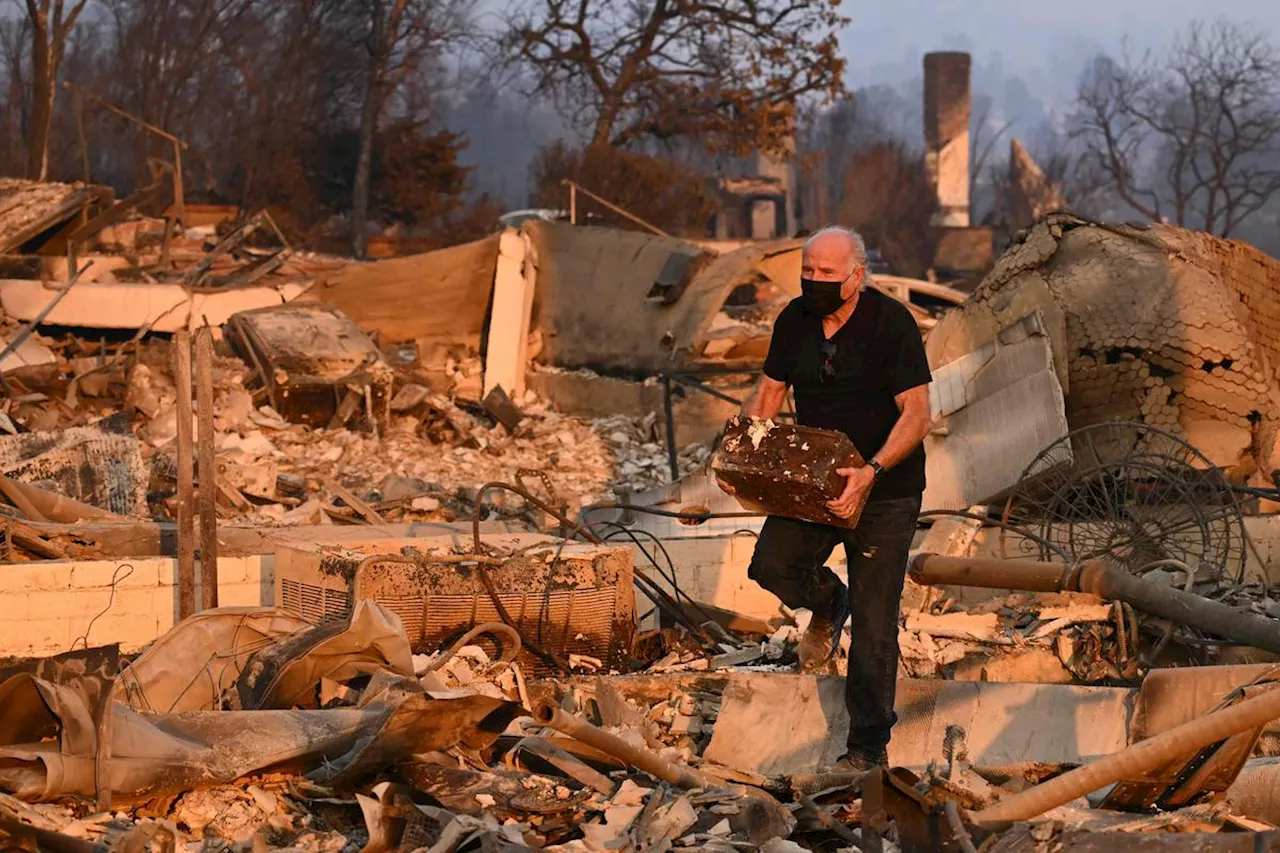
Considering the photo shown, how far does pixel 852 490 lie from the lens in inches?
201

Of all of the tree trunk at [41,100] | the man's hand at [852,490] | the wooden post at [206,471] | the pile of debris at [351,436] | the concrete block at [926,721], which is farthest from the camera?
the tree trunk at [41,100]

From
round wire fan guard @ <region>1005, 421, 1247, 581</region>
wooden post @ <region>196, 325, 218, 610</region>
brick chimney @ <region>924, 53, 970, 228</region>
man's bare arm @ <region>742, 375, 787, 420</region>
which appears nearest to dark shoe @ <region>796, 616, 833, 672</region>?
man's bare arm @ <region>742, 375, 787, 420</region>

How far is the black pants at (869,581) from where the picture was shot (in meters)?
5.37

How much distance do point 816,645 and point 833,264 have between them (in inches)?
59.4

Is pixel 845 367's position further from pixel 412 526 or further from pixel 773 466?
pixel 412 526

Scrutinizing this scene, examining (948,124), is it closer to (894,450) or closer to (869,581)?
(869,581)

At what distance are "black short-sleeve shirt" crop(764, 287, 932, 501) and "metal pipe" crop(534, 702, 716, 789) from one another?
3.45 feet

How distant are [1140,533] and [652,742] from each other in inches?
123

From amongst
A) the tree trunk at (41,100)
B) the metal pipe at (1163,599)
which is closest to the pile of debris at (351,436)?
the metal pipe at (1163,599)

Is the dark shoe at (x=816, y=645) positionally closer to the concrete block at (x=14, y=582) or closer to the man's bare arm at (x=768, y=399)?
the man's bare arm at (x=768, y=399)

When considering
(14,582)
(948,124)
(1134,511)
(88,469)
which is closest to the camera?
(14,582)

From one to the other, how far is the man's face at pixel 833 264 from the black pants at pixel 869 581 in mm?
708

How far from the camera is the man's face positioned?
5301 millimetres

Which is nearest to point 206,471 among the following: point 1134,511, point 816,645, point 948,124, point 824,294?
point 816,645
